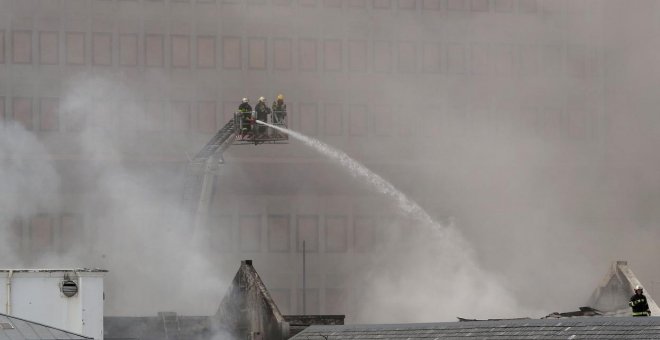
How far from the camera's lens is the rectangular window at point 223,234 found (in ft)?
333

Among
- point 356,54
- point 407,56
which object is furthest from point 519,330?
point 407,56

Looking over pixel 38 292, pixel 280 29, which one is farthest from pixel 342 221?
pixel 38 292

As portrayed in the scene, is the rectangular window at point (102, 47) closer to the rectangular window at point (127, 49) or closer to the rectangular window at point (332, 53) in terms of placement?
the rectangular window at point (127, 49)

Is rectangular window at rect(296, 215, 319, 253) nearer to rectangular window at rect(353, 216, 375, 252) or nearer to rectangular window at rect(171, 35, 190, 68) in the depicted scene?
rectangular window at rect(353, 216, 375, 252)

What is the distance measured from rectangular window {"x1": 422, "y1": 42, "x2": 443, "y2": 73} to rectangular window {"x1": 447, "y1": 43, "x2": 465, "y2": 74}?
46cm

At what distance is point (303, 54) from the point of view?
336 feet

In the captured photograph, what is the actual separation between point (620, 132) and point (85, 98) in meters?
26.4

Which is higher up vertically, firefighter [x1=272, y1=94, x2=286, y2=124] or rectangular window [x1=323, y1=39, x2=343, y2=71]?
Result: rectangular window [x1=323, y1=39, x2=343, y2=71]

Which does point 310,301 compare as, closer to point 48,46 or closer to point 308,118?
point 308,118

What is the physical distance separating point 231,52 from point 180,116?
396cm

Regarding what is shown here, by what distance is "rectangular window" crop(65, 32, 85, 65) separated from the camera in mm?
99125

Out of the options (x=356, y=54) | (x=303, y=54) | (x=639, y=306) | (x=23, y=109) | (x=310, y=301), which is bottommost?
(x=639, y=306)

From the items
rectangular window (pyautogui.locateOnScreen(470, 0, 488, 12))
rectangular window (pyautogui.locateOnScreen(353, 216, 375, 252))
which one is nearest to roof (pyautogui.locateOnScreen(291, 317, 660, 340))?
rectangular window (pyautogui.locateOnScreen(353, 216, 375, 252))

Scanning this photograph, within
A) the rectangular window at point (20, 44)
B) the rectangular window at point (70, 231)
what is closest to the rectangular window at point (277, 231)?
the rectangular window at point (70, 231)
